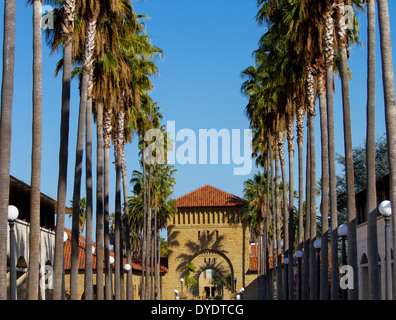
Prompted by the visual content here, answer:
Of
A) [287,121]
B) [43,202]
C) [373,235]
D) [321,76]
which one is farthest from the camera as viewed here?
[287,121]

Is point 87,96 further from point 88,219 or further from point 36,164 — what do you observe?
point 36,164

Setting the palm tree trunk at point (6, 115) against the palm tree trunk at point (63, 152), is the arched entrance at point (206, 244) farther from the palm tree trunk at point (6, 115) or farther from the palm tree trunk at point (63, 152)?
the palm tree trunk at point (6, 115)

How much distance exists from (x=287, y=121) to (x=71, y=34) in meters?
21.2

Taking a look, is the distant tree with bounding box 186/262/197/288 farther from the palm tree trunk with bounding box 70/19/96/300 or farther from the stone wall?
the palm tree trunk with bounding box 70/19/96/300

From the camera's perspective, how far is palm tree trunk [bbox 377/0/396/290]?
16.1 meters

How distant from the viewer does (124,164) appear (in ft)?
143

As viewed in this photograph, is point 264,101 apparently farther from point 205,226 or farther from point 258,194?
point 205,226

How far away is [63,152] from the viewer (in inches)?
858

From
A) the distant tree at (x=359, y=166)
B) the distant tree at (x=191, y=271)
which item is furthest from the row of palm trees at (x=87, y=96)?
the distant tree at (x=191, y=271)

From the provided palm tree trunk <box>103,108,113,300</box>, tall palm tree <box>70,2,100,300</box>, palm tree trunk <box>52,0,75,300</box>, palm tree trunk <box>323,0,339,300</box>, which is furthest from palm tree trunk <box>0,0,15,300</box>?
palm tree trunk <box>103,108,113,300</box>

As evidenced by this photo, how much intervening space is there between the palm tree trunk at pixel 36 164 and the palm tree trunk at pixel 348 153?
9976 mm

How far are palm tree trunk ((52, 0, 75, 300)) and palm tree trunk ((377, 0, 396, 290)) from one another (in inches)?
407

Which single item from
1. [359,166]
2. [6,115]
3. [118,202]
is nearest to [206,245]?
[359,166]
